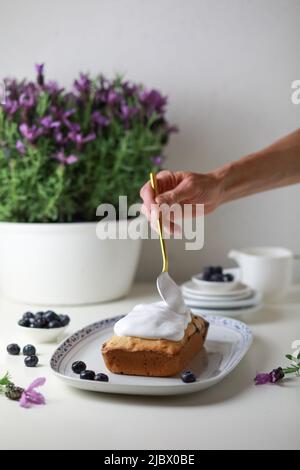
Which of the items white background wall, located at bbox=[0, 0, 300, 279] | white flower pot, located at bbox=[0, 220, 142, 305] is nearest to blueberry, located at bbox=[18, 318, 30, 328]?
white flower pot, located at bbox=[0, 220, 142, 305]

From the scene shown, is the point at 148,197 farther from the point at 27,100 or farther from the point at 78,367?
the point at 27,100

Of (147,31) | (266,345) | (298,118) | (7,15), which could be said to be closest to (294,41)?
(298,118)

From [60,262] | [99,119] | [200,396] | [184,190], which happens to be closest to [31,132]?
[99,119]

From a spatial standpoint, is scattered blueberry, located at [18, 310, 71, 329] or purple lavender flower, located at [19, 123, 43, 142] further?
purple lavender flower, located at [19, 123, 43, 142]

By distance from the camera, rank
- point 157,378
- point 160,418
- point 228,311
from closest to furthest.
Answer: point 160,418
point 157,378
point 228,311

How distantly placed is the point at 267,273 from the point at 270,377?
1.87ft

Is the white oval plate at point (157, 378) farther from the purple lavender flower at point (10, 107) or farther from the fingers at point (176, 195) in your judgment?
the purple lavender flower at point (10, 107)

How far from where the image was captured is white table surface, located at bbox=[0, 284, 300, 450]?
0.87m

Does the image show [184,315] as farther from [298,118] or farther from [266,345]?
[298,118]

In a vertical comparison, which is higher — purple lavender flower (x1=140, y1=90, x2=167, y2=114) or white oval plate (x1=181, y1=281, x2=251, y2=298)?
purple lavender flower (x1=140, y1=90, x2=167, y2=114)

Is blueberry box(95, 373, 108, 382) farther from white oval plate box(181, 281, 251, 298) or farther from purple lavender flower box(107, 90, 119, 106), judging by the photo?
purple lavender flower box(107, 90, 119, 106)

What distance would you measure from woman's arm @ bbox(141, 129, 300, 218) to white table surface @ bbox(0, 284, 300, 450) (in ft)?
1.23

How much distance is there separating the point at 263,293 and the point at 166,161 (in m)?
0.45

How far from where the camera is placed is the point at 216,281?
154 cm
